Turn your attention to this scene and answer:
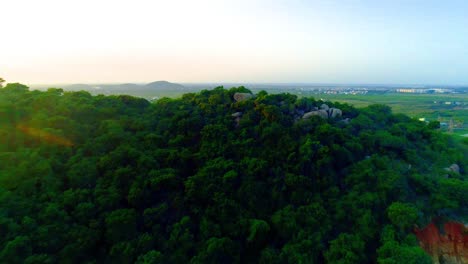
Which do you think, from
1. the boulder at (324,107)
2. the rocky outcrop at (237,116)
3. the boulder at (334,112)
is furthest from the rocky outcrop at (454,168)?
the rocky outcrop at (237,116)

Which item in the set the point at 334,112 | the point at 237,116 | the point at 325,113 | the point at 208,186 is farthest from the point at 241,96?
the point at 208,186

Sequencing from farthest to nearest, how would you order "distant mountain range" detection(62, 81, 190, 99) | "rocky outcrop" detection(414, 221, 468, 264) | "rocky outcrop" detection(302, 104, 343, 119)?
"distant mountain range" detection(62, 81, 190, 99) < "rocky outcrop" detection(302, 104, 343, 119) < "rocky outcrop" detection(414, 221, 468, 264)

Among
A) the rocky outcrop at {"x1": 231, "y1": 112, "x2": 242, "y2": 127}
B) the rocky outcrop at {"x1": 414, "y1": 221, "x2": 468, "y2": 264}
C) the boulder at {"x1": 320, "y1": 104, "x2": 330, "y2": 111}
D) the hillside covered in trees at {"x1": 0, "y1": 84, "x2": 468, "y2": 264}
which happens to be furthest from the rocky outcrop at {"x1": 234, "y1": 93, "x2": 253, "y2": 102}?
the rocky outcrop at {"x1": 414, "y1": 221, "x2": 468, "y2": 264}

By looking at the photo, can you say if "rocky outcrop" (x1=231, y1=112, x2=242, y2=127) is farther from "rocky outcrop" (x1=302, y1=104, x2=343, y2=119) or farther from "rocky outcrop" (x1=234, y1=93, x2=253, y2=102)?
"rocky outcrop" (x1=302, y1=104, x2=343, y2=119)

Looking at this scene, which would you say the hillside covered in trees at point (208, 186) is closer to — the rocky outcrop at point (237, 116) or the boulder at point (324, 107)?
the rocky outcrop at point (237, 116)

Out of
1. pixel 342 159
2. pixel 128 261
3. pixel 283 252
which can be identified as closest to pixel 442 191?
pixel 342 159

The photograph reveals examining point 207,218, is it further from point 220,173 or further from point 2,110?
point 2,110
